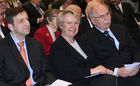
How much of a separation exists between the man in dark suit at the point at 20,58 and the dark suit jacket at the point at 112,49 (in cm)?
72

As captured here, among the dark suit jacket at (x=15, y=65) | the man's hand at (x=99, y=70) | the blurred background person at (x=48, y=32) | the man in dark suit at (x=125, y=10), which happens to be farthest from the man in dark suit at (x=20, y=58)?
the man in dark suit at (x=125, y=10)

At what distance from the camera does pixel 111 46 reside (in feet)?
9.55

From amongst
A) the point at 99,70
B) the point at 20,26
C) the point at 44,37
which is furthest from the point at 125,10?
the point at 20,26

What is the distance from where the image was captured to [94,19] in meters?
3.00

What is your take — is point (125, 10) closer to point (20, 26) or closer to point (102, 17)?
point (102, 17)

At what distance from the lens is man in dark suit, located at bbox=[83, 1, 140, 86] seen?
2824mm

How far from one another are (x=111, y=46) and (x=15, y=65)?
1.29m

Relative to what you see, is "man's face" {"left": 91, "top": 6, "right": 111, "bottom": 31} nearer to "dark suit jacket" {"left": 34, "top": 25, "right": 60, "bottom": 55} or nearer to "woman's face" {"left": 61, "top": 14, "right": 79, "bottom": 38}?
"woman's face" {"left": 61, "top": 14, "right": 79, "bottom": 38}

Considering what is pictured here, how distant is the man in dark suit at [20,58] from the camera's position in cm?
243

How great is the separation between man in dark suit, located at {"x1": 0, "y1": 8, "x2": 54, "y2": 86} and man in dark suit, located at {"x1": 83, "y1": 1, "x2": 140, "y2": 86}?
0.75m

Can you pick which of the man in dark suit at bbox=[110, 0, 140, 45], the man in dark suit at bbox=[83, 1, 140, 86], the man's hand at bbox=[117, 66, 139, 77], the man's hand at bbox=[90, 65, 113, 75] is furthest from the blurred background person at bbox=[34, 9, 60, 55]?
the man's hand at bbox=[117, 66, 139, 77]

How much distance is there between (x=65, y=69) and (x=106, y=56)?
2.07ft

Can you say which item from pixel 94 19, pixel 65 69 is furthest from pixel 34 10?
pixel 65 69

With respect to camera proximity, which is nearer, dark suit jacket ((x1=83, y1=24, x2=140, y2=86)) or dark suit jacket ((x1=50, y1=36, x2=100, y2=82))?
dark suit jacket ((x1=50, y1=36, x2=100, y2=82))
